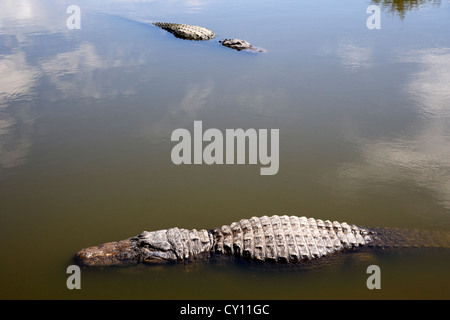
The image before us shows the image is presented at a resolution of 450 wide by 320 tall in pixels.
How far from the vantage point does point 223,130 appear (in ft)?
24.1

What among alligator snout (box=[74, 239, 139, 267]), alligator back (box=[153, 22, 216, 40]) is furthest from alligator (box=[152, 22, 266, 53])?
alligator snout (box=[74, 239, 139, 267])

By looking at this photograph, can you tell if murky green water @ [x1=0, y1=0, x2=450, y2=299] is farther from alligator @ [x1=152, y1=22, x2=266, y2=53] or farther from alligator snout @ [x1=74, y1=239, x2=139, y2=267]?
alligator @ [x1=152, y1=22, x2=266, y2=53]

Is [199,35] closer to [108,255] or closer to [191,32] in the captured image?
[191,32]

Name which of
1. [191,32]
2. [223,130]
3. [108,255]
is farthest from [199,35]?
[108,255]

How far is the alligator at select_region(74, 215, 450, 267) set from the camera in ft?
15.2

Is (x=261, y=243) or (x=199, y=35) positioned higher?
(x=199, y=35)

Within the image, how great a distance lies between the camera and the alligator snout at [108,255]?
4.68 meters

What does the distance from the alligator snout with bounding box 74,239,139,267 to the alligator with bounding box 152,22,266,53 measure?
7756 millimetres

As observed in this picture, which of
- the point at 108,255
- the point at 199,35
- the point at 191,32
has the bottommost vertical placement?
the point at 108,255

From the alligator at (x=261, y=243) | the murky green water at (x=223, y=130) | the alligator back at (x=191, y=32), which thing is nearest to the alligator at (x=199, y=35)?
the alligator back at (x=191, y=32)

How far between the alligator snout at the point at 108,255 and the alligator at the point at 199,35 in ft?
25.4

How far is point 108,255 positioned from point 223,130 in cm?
349

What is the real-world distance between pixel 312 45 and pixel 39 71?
25.2ft

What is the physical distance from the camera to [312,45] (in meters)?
11.0
